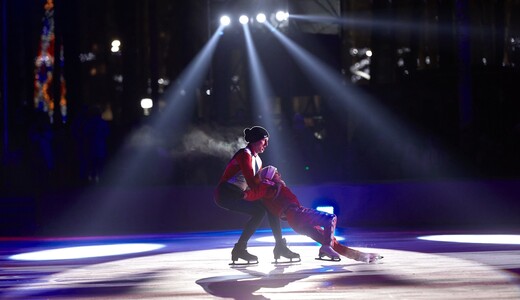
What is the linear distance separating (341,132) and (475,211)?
784 centimetres

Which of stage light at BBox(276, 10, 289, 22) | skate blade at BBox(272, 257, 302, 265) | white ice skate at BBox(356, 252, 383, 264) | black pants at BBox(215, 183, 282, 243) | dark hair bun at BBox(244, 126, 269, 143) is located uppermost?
stage light at BBox(276, 10, 289, 22)

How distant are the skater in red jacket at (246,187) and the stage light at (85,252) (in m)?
3.19

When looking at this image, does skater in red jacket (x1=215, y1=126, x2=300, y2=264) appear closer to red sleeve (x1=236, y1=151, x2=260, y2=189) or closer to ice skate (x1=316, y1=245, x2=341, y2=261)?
red sleeve (x1=236, y1=151, x2=260, y2=189)

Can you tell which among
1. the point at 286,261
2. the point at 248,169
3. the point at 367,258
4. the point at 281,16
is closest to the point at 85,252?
the point at 286,261

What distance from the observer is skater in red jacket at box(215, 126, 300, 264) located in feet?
40.6

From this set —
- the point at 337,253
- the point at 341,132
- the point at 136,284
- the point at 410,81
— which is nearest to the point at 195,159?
the point at 341,132

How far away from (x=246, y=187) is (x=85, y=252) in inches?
167

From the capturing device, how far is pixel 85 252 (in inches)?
623

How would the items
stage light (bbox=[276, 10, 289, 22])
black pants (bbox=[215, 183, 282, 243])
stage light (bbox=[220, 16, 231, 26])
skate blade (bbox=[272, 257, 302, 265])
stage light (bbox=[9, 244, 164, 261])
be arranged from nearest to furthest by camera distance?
black pants (bbox=[215, 183, 282, 243]) < skate blade (bbox=[272, 257, 302, 265]) < stage light (bbox=[9, 244, 164, 261]) < stage light (bbox=[220, 16, 231, 26]) < stage light (bbox=[276, 10, 289, 22])

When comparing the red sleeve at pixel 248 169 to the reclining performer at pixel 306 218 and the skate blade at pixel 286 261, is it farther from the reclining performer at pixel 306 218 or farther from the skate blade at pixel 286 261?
the skate blade at pixel 286 261

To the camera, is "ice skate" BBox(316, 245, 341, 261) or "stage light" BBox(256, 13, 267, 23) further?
"stage light" BBox(256, 13, 267, 23)

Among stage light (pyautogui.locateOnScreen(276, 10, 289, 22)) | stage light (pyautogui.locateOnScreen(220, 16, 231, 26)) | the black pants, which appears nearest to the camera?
the black pants

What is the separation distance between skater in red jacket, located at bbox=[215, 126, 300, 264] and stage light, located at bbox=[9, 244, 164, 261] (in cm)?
319

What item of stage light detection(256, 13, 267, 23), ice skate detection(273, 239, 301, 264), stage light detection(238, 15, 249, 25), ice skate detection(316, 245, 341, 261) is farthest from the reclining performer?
stage light detection(256, 13, 267, 23)
